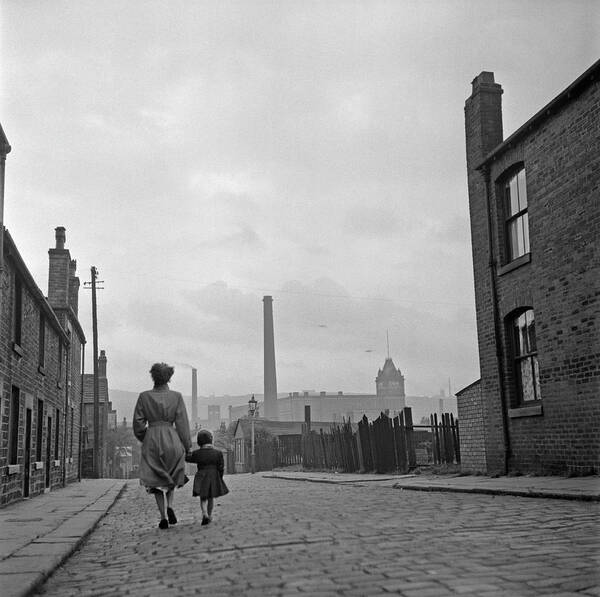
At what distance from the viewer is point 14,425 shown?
44.7 ft

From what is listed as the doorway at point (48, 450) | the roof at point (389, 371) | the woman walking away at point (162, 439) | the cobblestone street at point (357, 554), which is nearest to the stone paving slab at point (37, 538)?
the cobblestone street at point (357, 554)

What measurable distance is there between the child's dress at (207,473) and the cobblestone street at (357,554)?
0.38 metres

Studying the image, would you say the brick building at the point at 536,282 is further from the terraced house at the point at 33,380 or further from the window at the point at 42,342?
the window at the point at 42,342

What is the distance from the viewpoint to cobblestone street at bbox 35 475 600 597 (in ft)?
13.6

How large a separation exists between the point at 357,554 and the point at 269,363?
3122 inches

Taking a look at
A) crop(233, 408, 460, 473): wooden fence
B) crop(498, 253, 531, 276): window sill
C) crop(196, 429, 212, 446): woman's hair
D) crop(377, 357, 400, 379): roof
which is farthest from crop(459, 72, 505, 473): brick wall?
crop(377, 357, 400, 379): roof

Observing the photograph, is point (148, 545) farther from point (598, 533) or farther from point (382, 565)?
point (598, 533)

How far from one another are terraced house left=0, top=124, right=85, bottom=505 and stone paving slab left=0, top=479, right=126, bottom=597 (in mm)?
1465

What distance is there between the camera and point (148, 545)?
645 centimetres

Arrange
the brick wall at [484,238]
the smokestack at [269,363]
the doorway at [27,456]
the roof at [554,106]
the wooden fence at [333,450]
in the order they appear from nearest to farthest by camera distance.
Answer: the roof at [554,106]
the doorway at [27,456]
the brick wall at [484,238]
the wooden fence at [333,450]
the smokestack at [269,363]

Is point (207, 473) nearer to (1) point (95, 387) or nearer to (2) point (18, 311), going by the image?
(2) point (18, 311)

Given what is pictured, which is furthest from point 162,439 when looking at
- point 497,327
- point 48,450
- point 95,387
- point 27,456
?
point 95,387

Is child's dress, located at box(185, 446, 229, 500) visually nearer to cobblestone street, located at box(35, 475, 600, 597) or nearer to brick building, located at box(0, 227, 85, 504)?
cobblestone street, located at box(35, 475, 600, 597)

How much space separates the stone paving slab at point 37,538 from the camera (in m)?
4.71
